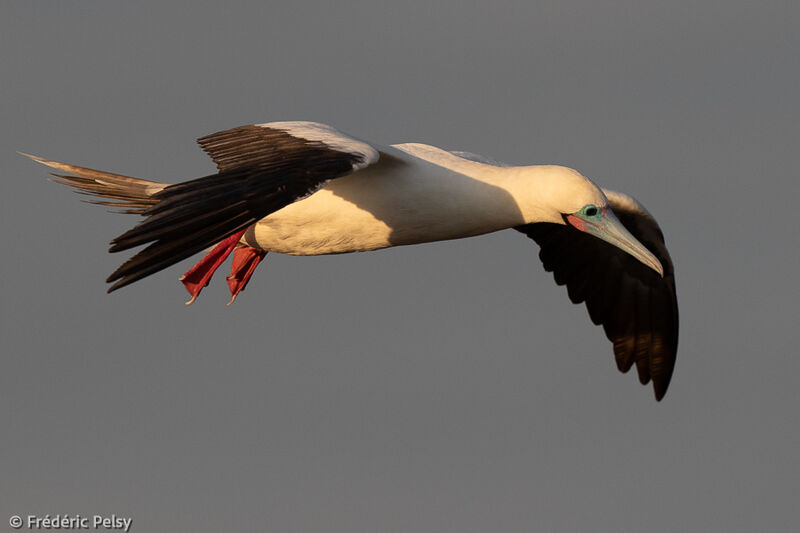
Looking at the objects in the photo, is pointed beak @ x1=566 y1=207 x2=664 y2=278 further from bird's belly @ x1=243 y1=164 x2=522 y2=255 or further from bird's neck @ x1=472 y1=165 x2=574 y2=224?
bird's belly @ x1=243 y1=164 x2=522 y2=255

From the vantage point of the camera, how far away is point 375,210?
37.6ft

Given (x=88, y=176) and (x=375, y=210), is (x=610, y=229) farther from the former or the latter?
(x=88, y=176)

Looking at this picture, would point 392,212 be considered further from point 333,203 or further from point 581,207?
point 581,207

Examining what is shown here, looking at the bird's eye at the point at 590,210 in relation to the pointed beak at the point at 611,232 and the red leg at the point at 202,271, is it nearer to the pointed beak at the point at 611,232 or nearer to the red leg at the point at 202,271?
the pointed beak at the point at 611,232

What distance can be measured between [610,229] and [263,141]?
9.14 feet

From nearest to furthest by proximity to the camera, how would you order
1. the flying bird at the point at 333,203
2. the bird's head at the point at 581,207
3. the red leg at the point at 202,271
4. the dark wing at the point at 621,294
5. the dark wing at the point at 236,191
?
the dark wing at the point at 236,191, the flying bird at the point at 333,203, the bird's head at the point at 581,207, the red leg at the point at 202,271, the dark wing at the point at 621,294

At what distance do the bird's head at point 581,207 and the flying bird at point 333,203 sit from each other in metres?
0.01

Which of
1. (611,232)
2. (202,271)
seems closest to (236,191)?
(611,232)

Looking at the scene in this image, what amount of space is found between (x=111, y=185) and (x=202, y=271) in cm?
124

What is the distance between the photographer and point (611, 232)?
38.2 feet

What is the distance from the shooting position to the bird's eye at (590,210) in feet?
37.8

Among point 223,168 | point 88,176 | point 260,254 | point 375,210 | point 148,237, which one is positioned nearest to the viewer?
point 148,237

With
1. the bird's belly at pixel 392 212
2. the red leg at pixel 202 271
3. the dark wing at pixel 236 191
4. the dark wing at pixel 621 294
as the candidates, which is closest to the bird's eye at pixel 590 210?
the bird's belly at pixel 392 212

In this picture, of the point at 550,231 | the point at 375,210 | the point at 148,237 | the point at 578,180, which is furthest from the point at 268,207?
the point at 550,231
